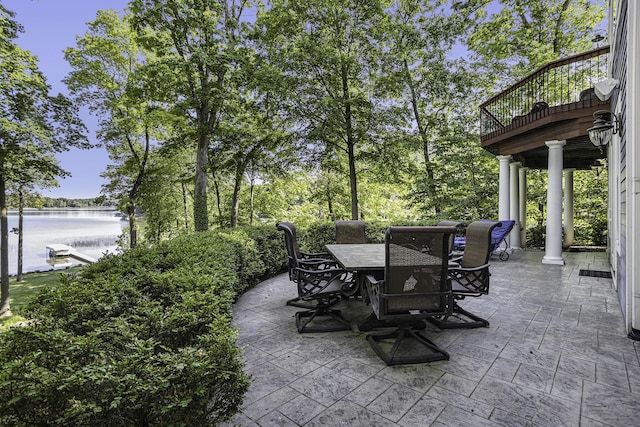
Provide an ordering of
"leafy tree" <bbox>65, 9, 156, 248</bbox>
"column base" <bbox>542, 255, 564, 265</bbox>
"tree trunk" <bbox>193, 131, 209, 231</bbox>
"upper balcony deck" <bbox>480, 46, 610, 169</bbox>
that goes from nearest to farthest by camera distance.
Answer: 1. "upper balcony deck" <bbox>480, 46, 610, 169</bbox>
2. "column base" <bbox>542, 255, 564, 265</bbox>
3. "tree trunk" <bbox>193, 131, 209, 231</bbox>
4. "leafy tree" <bbox>65, 9, 156, 248</bbox>

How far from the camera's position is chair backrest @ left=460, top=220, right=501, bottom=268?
3225mm

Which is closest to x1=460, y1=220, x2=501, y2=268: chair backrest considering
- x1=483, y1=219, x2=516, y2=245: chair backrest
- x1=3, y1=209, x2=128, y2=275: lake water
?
x1=483, y1=219, x2=516, y2=245: chair backrest

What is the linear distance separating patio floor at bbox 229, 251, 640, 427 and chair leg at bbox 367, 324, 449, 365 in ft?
0.18

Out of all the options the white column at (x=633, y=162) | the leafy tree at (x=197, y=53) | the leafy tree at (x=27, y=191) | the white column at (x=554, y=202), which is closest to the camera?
the white column at (x=633, y=162)

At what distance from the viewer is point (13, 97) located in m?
8.82

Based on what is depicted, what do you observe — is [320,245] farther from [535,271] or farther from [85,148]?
[85,148]

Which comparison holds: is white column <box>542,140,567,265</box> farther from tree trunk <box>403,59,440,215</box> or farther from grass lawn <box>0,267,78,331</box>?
grass lawn <box>0,267,78,331</box>

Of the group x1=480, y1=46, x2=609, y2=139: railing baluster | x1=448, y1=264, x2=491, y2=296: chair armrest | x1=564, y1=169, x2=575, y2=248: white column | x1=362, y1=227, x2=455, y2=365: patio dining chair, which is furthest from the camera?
x1=564, y1=169, x2=575, y2=248: white column

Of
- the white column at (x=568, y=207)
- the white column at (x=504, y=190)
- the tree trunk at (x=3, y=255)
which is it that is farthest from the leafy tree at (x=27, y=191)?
the white column at (x=568, y=207)

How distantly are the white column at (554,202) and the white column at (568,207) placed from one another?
387 centimetres

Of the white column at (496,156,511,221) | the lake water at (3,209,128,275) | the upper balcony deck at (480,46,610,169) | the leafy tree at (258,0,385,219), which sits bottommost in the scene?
the lake water at (3,209,128,275)

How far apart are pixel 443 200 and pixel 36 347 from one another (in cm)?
1168

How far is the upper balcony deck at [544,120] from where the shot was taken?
604 centimetres

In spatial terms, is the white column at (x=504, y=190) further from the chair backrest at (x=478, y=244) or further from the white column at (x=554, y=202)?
the chair backrest at (x=478, y=244)
